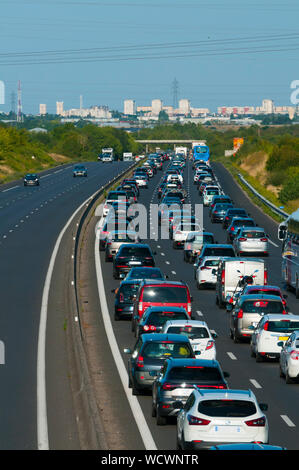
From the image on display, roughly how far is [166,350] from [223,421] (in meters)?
6.29

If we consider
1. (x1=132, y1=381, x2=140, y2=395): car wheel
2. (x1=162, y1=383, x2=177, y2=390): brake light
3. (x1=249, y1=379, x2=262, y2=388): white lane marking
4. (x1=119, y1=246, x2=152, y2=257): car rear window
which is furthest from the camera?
(x1=119, y1=246, x2=152, y2=257): car rear window

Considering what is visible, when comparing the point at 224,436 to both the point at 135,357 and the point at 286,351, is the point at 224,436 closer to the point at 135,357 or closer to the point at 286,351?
the point at 135,357

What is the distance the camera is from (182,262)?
52406 millimetres

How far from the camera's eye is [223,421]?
16.3 metres

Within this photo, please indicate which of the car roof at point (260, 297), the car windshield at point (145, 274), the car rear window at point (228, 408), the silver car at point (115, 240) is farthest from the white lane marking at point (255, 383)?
the silver car at point (115, 240)

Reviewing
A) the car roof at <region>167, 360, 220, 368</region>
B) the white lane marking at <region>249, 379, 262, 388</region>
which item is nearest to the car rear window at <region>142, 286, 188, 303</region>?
the white lane marking at <region>249, 379, 262, 388</region>

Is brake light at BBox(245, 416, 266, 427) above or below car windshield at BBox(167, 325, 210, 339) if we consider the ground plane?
above

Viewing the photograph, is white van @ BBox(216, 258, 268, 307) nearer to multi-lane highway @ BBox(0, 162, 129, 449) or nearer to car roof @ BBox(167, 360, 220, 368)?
multi-lane highway @ BBox(0, 162, 129, 449)

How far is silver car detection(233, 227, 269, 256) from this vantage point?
54125 mm

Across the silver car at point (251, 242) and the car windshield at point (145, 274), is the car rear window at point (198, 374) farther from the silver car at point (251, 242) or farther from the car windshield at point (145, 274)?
the silver car at point (251, 242)

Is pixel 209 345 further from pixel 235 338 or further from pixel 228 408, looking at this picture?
pixel 228 408

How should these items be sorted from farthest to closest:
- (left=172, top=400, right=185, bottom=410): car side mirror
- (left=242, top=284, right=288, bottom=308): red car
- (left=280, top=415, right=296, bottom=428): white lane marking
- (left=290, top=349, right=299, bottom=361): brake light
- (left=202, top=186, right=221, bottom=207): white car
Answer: (left=202, top=186, right=221, bottom=207): white car
(left=242, top=284, right=288, bottom=308): red car
(left=290, top=349, right=299, bottom=361): brake light
(left=280, top=415, right=296, bottom=428): white lane marking
(left=172, top=400, right=185, bottom=410): car side mirror

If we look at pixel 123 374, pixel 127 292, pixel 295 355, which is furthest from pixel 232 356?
pixel 127 292
